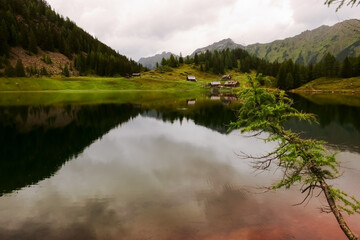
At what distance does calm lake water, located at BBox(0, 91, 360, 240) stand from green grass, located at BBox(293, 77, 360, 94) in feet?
423

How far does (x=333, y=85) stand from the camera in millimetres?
158750

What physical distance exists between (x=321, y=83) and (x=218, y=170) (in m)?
171

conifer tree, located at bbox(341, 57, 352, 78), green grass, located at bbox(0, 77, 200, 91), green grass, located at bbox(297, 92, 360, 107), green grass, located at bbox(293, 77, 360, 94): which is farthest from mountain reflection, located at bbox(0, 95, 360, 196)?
conifer tree, located at bbox(341, 57, 352, 78)

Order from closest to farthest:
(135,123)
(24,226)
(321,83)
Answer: (24,226)
(135,123)
(321,83)

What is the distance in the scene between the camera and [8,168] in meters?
25.0

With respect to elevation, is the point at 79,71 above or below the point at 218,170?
above

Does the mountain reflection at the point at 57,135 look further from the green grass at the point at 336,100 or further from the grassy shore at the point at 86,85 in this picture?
the grassy shore at the point at 86,85

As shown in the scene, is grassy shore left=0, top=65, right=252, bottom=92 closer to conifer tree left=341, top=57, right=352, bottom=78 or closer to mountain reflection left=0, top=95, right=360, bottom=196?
conifer tree left=341, top=57, right=352, bottom=78

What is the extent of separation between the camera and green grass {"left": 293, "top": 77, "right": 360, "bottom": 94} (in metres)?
147

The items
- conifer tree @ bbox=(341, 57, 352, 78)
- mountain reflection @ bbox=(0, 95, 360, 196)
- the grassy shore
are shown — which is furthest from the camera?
conifer tree @ bbox=(341, 57, 352, 78)

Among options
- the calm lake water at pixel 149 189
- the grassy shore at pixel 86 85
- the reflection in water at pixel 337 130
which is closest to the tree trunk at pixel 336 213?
the calm lake water at pixel 149 189

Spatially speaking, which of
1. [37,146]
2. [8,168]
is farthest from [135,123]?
[8,168]

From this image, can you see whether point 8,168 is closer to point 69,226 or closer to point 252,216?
point 69,226

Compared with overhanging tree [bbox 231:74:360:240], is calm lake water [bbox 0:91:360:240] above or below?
below
